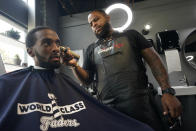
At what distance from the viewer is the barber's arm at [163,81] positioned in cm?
95

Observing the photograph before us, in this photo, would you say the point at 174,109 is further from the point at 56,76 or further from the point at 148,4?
the point at 148,4

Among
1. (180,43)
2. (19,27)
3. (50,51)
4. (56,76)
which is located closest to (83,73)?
(56,76)

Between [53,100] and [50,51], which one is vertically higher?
[50,51]

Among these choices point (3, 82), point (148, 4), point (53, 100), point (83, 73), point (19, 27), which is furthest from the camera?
point (148, 4)

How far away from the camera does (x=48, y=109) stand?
85cm

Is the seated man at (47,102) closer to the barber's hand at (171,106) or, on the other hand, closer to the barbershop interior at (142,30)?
the barber's hand at (171,106)

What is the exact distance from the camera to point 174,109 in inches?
37.3

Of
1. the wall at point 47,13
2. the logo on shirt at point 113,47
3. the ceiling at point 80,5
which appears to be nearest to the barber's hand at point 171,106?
the logo on shirt at point 113,47

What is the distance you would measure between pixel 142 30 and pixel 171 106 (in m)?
2.17

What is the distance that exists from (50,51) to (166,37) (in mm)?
2256

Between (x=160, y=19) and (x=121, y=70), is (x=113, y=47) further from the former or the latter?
(x=160, y=19)

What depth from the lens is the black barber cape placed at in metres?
0.72

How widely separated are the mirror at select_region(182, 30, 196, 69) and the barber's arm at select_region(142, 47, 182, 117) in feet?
5.92

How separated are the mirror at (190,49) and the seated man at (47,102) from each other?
2317 millimetres
